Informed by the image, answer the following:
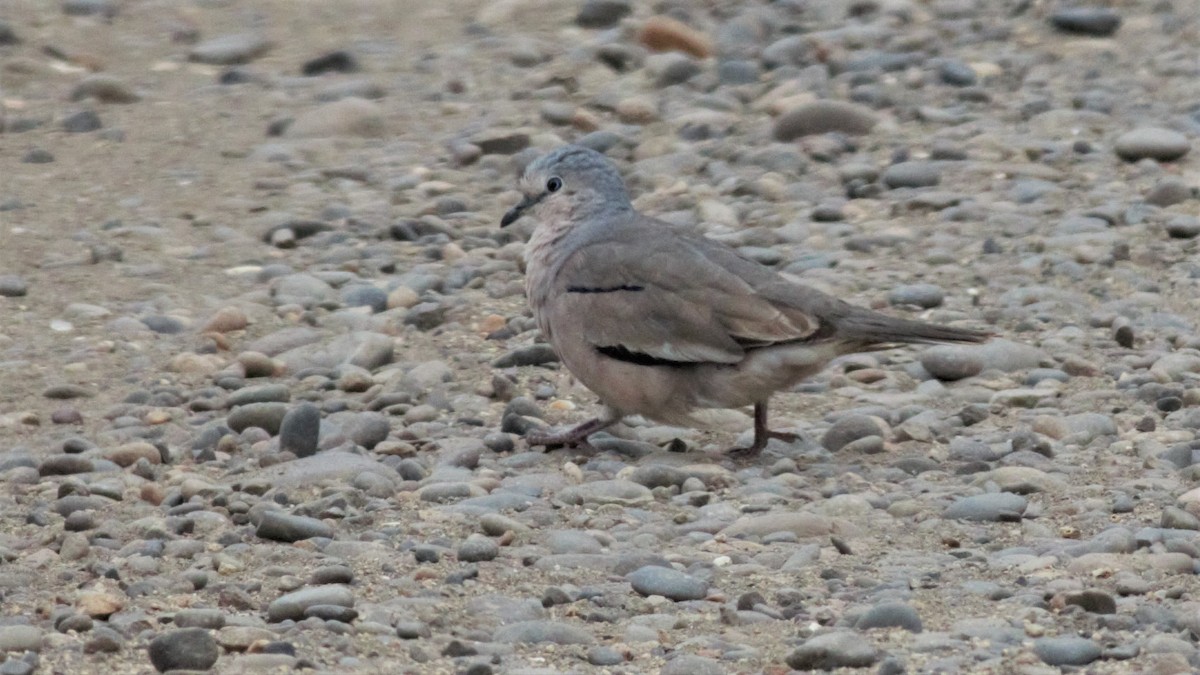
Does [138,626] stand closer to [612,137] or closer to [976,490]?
[976,490]

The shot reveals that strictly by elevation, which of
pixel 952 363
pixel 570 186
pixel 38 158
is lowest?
pixel 38 158

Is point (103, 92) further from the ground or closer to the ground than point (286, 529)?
closer to the ground

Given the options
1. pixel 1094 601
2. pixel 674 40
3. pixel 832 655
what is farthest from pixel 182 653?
pixel 674 40

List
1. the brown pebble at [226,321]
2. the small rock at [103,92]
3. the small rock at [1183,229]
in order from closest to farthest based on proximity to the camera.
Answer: the brown pebble at [226,321]
the small rock at [1183,229]
the small rock at [103,92]

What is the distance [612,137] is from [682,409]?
3.70 meters

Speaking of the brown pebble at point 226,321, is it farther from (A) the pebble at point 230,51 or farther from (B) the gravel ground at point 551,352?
(A) the pebble at point 230,51

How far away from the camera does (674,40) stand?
11.4 m

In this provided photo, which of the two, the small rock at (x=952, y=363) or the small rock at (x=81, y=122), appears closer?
the small rock at (x=952, y=363)

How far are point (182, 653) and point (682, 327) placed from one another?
239 cm

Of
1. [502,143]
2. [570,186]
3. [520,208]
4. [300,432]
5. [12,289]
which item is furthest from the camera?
[502,143]

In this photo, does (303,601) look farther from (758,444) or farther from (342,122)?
(342,122)

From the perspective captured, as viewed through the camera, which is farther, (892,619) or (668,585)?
(668,585)

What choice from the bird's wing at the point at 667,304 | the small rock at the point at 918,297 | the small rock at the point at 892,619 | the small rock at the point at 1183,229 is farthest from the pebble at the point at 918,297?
the small rock at the point at 892,619

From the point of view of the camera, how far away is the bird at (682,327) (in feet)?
21.4
